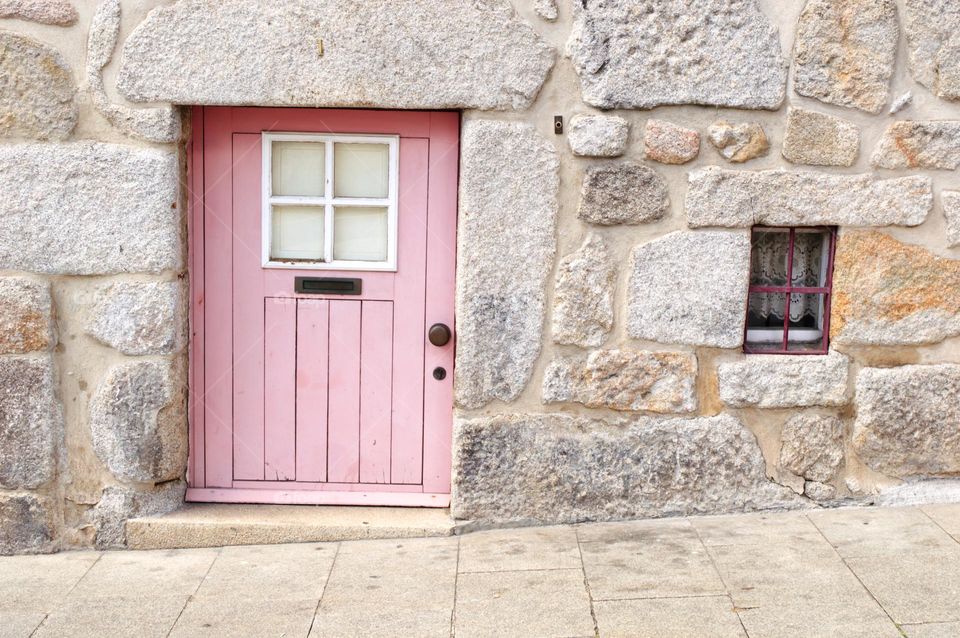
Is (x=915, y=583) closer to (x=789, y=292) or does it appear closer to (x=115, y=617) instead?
(x=789, y=292)

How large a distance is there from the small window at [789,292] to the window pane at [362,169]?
1435 millimetres

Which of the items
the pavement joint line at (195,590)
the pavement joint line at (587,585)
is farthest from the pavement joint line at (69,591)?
the pavement joint line at (587,585)

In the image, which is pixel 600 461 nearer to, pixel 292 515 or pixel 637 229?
pixel 637 229

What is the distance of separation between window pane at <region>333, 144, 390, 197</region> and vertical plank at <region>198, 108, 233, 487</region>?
1.35 ft

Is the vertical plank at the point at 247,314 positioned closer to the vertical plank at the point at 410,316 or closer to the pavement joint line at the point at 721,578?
the vertical plank at the point at 410,316

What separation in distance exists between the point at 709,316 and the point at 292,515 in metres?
1.77

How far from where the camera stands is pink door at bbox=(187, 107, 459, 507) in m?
3.83

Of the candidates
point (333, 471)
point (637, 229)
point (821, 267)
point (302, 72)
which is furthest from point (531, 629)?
point (302, 72)

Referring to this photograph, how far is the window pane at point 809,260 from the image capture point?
3846 millimetres

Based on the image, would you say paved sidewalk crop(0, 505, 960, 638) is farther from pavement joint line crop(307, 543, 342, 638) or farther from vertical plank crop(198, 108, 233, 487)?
vertical plank crop(198, 108, 233, 487)

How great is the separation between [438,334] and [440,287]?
18cm

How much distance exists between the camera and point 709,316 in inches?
148

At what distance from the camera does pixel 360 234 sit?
3.89 m

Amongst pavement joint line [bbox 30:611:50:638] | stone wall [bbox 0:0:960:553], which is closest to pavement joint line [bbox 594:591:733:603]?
stone wall [bbox 0:0:960:553]
